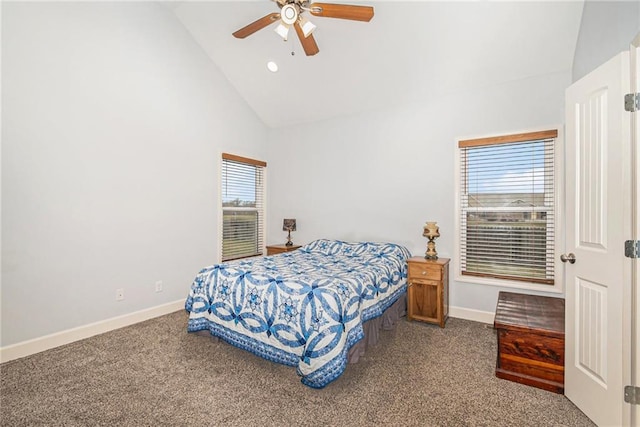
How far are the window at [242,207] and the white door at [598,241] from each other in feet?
12.6

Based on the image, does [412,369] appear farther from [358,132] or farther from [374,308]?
[358,132]

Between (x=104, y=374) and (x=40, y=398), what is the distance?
35cm

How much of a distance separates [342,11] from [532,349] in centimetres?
285

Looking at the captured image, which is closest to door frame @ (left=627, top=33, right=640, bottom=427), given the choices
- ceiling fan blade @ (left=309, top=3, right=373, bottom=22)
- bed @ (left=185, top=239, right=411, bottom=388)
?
bed @ (left=185, top=239, right=411, bottom=388)

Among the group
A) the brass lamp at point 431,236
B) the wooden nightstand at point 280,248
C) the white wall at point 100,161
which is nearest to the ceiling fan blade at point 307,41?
the white wall at point 100,161

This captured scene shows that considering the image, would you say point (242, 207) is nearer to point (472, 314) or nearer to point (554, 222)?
point (472, 314)

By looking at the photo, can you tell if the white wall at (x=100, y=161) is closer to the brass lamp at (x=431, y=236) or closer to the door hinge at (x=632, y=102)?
the brass lamp at (x=431, y=236)

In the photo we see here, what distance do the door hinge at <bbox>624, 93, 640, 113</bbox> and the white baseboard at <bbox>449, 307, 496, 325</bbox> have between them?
245cm

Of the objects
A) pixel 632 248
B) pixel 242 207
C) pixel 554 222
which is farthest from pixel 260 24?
pixel 554 222

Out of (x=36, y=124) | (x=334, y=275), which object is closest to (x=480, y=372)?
(x=334, y=275)

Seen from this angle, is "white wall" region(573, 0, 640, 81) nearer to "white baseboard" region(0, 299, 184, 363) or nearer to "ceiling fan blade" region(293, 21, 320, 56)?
"ceiling fan blade" region(293, 21, 320, 56)

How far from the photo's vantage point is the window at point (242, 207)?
14.4ft

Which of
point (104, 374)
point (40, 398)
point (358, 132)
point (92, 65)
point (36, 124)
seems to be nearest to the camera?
point (40, 398)

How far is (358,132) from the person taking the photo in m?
4.23
